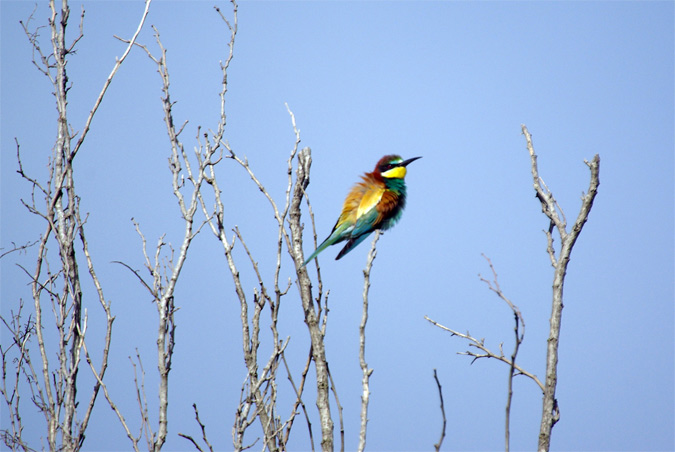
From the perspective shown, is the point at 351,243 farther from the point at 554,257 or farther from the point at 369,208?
the point at 554,257

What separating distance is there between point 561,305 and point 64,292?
2.09 metres

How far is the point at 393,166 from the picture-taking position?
6.38 metres

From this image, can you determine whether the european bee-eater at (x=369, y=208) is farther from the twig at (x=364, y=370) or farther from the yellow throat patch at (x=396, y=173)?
the twig at (x=364, y=370)

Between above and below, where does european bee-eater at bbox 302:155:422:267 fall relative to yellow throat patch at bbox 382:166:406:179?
below

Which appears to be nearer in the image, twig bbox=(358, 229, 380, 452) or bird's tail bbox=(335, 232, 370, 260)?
twig bbox=(358, 229, 380, 452)

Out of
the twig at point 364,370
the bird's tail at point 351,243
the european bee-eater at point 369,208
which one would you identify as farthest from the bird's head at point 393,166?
the twig at point 364,370

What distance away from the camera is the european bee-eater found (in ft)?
17.5

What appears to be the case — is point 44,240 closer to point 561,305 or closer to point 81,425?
point 81,425

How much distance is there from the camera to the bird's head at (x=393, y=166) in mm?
6316

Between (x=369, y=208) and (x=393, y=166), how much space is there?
3.31 feet

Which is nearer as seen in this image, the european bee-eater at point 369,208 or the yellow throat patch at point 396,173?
the european bee-eater at point 369,208

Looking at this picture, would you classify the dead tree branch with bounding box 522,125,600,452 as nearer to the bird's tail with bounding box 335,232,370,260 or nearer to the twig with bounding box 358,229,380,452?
the twig with bounding box 358,229,380,452

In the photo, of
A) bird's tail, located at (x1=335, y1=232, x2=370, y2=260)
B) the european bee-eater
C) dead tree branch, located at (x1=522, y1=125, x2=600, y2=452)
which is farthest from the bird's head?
dead tree branch, located at (x1=522, y1=125, x2=600, y2=452)

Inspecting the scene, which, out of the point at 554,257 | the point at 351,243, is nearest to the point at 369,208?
the point at 351,243
